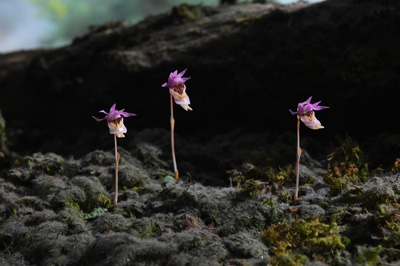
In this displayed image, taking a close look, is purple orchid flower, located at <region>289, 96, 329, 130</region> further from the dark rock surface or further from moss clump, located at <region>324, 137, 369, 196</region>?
the dark rock surface

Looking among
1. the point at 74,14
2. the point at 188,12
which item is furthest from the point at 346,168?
the point at 74,14

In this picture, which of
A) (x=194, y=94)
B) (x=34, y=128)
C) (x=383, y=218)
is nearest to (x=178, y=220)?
(x=383, y=218)

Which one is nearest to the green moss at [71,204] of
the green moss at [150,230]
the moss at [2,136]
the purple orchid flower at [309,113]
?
the green moss at [150,230]

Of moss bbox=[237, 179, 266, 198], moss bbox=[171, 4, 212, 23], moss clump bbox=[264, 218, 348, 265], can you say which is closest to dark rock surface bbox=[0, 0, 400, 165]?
moss bbox=[171, 4, 212, 23]

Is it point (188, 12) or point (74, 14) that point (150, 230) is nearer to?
point (188, 12)

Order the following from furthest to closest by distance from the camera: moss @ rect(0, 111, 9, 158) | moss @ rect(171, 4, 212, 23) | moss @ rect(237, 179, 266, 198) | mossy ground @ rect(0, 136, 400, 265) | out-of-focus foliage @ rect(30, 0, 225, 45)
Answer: out-of-focus foliage @ rect(30, 0, 225, 45) → moss @ rect(171, 4, 212, 23) → moss @ rect(0, 111, 9, 158) → moss @ rect(237, 179, 266, 198) → mossy ground @ rect(0, 136, 400, 265)

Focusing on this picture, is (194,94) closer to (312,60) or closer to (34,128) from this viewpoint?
(312,60)
